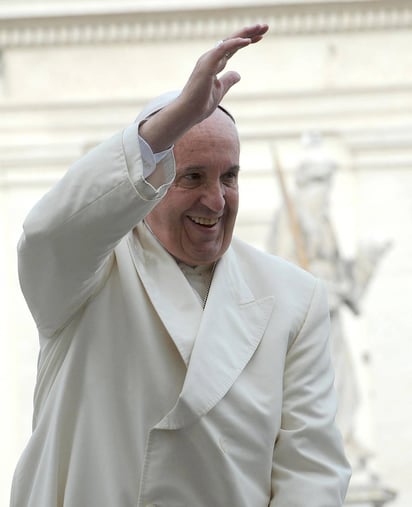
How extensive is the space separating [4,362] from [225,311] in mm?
12710

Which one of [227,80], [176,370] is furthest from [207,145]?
[176,370]

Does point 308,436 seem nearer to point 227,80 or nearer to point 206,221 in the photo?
point 206,221

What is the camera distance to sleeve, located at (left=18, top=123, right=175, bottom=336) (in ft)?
8.04

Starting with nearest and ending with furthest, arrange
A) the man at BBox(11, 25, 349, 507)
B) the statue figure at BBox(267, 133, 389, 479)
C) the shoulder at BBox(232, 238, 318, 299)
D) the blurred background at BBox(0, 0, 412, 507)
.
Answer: the man at BBox(11, 25, 349, 507)
the shoulder at BBox(232, 238, 318, 299)
the statue figure at BBox(267, 133, 389, 479)
the blurred background at BBox(0, 0, 412, 507)

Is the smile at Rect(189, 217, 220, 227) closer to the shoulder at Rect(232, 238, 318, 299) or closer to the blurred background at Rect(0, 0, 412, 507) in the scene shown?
the shoulder at Rect(232, 238, 318, 299)

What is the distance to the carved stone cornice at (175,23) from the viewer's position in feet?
49.4

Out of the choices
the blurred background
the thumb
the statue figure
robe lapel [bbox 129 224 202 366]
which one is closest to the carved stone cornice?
the blurred background

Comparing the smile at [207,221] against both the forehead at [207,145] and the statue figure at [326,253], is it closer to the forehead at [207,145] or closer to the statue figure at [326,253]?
the forehead at [207,145]

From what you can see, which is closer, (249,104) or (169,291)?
(169,291)

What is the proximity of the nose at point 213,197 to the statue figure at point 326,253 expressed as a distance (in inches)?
269

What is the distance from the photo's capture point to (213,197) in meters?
2.60

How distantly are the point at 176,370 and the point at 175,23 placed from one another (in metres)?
12.7

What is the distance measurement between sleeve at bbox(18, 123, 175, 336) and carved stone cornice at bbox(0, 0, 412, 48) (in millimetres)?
12609

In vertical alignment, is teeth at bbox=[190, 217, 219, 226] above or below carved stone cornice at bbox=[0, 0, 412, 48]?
above
